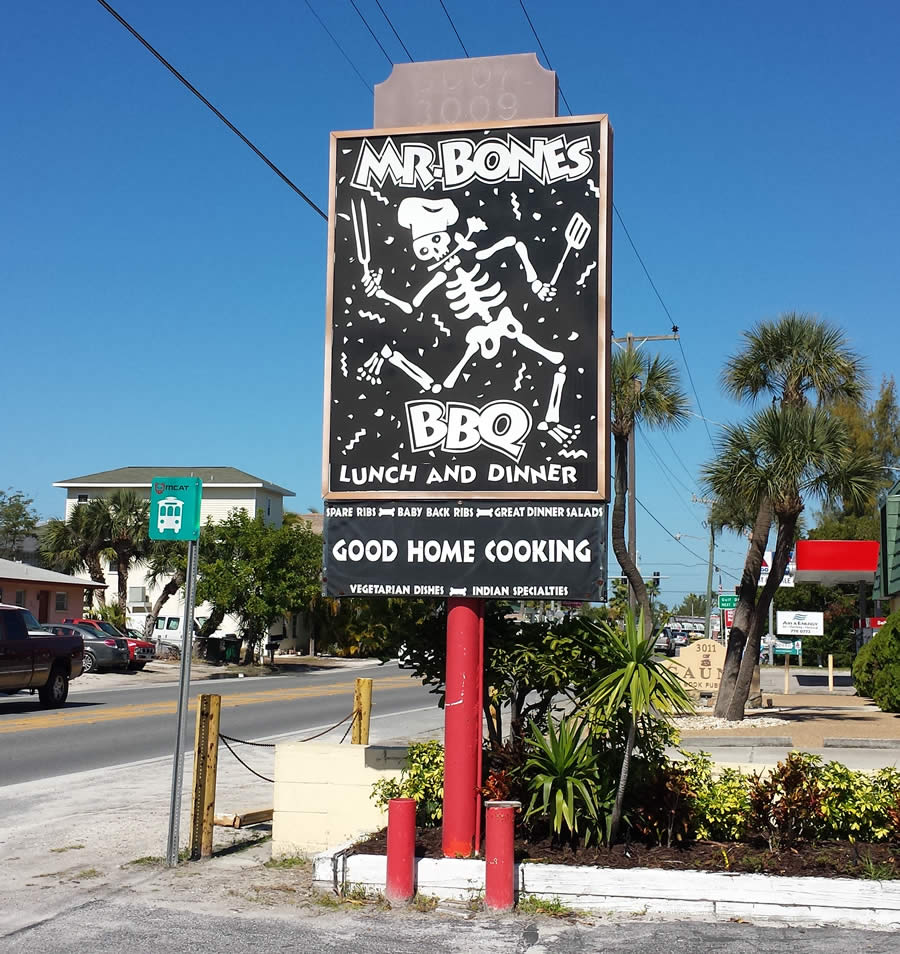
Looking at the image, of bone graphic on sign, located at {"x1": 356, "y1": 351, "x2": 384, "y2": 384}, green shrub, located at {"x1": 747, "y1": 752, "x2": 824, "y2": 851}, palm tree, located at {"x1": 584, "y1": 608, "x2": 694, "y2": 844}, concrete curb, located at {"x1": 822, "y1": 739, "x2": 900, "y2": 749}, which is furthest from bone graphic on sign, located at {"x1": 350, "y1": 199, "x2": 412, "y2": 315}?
concrete curb, located at {"x1": 822, "y1": 739, "x2": 900, "y2": 749}

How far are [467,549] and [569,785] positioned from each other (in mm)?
1747

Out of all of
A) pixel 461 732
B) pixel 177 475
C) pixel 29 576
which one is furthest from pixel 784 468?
pixel 177 475

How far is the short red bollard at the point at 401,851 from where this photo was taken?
7305 mm

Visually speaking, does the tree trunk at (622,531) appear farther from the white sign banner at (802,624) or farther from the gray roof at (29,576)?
the gray roof at (29,576)

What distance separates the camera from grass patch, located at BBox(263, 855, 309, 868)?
8.61m

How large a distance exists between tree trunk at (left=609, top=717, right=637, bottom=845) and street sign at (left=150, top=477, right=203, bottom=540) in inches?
137

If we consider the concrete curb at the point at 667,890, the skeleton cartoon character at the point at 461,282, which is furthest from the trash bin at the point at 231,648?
the concrete curb at the point at 667,890

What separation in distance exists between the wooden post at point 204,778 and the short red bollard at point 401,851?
207 centimetres

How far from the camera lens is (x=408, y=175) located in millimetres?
8711

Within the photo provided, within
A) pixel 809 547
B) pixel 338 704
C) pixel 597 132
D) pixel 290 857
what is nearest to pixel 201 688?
pixel 338 704

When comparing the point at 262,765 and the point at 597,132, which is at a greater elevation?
the point at 597,132

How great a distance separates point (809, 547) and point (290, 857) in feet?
92.0

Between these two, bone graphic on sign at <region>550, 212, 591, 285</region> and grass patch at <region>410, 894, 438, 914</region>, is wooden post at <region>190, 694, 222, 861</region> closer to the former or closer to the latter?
grass patch at <region>410, 894, 438, 914</region>

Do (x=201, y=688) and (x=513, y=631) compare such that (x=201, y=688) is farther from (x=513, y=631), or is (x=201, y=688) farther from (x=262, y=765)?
(x=513, y=631)
